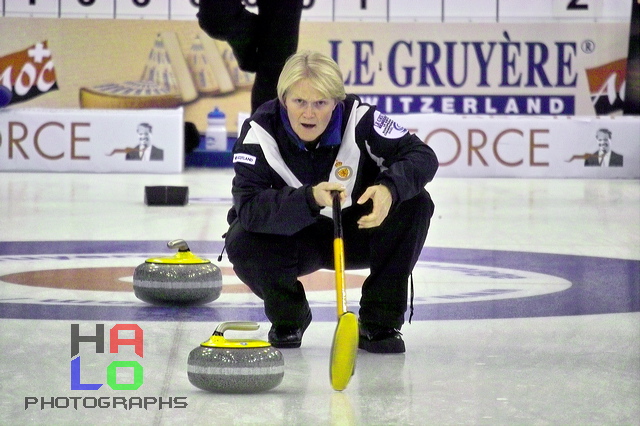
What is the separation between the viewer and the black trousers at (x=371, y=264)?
2646mm

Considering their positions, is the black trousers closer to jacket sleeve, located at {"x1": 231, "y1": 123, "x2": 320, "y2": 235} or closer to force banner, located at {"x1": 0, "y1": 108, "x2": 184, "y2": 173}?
jacket sleeve, located at {"x1": 231, "y1": 123, "x2": 320, "y2": 235}

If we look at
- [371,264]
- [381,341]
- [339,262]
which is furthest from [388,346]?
[339,262]

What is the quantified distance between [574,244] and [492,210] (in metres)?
2.03

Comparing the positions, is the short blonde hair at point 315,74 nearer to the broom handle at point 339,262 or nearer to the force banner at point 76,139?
the broom handle at point 339,262

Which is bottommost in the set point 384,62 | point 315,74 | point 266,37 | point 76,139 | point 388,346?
point 388,346

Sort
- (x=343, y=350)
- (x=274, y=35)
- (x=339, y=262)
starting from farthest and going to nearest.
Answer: (x=274, y=35)
(x=339, y=262)
(x=343, y=350)

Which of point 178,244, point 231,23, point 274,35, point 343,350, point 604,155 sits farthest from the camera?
point 604,155

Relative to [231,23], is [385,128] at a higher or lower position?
lower

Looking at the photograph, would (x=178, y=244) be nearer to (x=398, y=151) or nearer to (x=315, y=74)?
(x=398, y=151)

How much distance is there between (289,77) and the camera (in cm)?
243

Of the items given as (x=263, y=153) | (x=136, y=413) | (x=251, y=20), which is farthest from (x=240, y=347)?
(x=251, y=20)

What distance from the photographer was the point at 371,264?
8.91 ft

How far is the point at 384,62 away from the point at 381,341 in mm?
11934

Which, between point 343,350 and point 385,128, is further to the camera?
point 385,128
